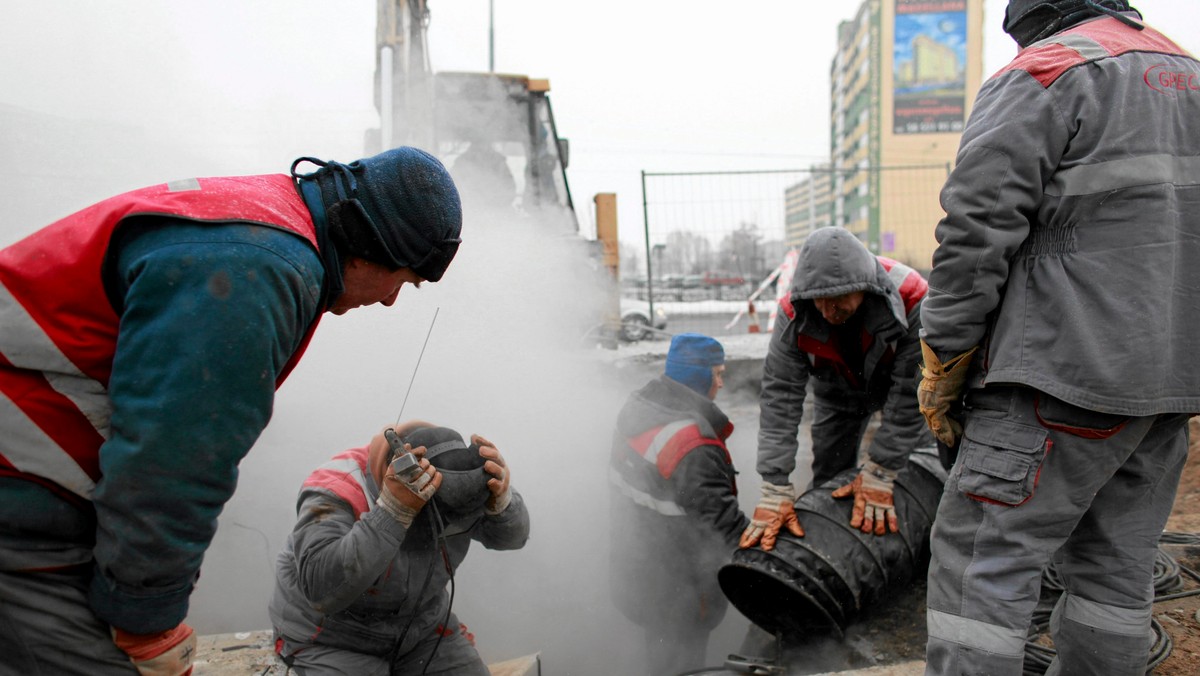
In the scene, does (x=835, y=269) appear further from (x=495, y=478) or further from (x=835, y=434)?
(x=495, y=478)

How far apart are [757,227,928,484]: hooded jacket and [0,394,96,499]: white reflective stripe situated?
2.47m

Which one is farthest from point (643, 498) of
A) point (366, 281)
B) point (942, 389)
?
point (366, 281)

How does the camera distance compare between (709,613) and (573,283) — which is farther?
(573,283)

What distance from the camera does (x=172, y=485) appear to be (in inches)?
44.1

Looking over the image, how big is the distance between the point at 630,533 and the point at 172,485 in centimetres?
244

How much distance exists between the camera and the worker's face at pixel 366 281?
1452mm

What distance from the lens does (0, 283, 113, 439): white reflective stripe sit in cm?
113

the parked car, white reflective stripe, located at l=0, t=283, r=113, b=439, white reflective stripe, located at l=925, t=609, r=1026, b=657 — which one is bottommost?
the parked car

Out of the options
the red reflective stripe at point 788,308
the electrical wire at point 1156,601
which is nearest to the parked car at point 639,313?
the red reflective stripe at point 788,308

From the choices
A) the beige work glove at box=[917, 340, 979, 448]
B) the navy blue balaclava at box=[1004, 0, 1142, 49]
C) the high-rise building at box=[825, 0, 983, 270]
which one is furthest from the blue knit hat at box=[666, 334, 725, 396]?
the high-rise building at box=[825, 0, 983, 270]

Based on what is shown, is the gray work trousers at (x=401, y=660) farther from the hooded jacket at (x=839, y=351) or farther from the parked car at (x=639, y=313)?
the parked car at (x=639, y=313)

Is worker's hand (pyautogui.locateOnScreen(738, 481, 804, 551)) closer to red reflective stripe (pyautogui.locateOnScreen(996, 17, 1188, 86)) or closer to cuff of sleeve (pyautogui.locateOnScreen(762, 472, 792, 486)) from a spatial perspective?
cuff of sleeve (pyautogui.locateOnScreen(762, 472, 792, 486))

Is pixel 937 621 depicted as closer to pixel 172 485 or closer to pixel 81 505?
pixel 172 485

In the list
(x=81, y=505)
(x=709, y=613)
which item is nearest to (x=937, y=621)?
(x=709, y=613)
